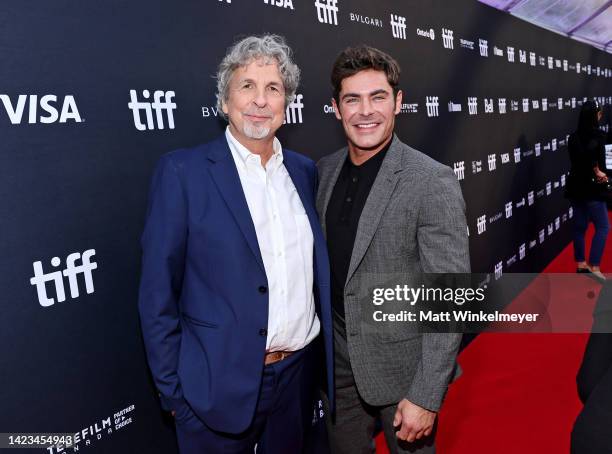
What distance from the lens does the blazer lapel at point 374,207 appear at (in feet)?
5.57

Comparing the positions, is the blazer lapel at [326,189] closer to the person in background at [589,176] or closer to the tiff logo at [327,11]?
the tiff logo at [327,11]

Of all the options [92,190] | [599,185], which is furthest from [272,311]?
[599,185]

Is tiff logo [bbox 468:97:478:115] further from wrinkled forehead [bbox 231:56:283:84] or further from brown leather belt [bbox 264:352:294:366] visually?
brown leather belt [bbox 264:352:294:366]

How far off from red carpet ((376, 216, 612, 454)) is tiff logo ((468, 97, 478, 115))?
6.64 feet

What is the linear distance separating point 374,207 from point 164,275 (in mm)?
745

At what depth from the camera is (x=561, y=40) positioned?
22.0 feet

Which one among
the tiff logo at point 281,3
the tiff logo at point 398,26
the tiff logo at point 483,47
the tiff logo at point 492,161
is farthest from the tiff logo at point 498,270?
the tiff logo at point 281,3

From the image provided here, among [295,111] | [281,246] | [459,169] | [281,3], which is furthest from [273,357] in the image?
[459,169]

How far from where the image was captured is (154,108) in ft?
6.21

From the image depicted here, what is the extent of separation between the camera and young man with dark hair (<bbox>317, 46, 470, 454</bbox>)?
1.64 metres

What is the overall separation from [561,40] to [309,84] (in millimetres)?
5634

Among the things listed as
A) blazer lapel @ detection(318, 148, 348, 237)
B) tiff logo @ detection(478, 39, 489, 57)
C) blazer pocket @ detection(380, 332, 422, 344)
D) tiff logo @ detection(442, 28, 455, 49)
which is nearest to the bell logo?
blazer lapel @ detection(318, 148, 348, 237)

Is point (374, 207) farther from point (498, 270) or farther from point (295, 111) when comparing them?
point (498, 270)

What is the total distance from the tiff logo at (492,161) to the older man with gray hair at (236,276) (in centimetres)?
342
